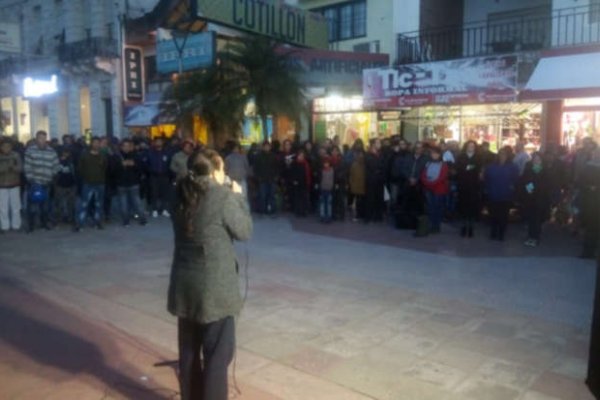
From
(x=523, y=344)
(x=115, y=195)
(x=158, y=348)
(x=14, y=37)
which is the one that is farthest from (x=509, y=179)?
(x=14, y=37)

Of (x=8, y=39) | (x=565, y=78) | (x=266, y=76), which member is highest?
(x=8, y=39)

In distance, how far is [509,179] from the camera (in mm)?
10320

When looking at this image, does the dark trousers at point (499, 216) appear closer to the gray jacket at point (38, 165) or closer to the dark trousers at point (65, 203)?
the dark trousers at point (65, 203)

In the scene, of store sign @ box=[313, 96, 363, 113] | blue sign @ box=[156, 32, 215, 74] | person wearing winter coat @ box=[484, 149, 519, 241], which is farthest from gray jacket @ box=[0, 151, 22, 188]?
store sign @ box=[313, 96, 363, 113]

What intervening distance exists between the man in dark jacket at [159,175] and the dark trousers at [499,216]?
6833 mm

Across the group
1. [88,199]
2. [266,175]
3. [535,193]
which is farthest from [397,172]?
[88,199]

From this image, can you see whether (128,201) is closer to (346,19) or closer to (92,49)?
(346,19)

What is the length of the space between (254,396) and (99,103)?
24424 mm

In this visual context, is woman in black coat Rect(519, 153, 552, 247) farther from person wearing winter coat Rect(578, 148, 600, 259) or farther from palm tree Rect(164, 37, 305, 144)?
palm tree Rect(164, 37, 305, 144)

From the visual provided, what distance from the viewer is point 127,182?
12133 millimetres

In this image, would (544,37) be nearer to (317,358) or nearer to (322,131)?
(322,131)

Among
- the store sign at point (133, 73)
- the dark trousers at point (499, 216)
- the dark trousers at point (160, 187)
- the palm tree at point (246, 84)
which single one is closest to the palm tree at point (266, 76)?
the palm tree at point (246, 84)

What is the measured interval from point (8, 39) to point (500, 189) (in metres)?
17.6

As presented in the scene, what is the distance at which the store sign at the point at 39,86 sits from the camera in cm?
2823
